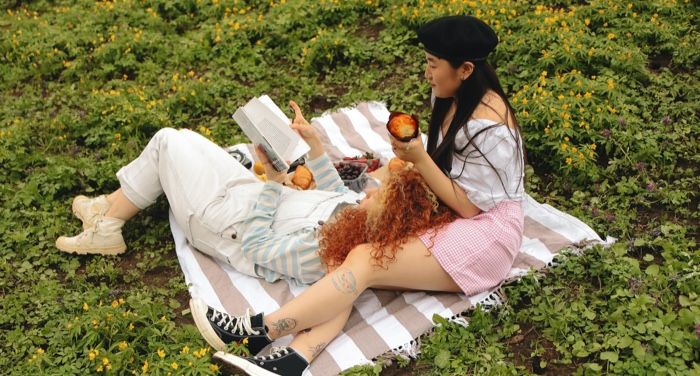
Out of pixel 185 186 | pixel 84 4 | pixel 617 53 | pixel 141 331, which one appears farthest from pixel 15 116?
pixel 617 53

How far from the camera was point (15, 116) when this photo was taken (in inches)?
231

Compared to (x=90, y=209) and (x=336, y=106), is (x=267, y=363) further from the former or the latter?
(x=336, y=106)

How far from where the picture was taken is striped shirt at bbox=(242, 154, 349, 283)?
3.62m

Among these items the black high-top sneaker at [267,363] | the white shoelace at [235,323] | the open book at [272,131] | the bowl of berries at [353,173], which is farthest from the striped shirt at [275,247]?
the bowl of berries at [353,173]

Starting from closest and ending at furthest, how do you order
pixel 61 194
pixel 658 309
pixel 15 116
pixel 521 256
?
pixel 658 309, pixel 521 256, pixel 61 194, pixel 15 116

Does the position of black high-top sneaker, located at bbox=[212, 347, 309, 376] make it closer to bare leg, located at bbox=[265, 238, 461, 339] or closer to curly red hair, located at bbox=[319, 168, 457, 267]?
bare leg, located at bbox=[265, 238, 461, 339]

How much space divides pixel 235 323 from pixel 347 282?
0.62 metres

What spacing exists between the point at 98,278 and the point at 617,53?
13.9 feet

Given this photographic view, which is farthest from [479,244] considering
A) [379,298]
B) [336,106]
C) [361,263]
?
[336,106]

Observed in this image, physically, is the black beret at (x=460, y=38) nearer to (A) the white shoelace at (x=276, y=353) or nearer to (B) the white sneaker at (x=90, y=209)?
(A) the white shoelace at (x=276, y=353)

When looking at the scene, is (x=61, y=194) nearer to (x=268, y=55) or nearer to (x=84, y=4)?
(x=268, y=55)

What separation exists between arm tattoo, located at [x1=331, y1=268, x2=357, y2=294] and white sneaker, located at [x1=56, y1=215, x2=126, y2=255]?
172cm

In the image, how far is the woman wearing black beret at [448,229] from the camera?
3.24m

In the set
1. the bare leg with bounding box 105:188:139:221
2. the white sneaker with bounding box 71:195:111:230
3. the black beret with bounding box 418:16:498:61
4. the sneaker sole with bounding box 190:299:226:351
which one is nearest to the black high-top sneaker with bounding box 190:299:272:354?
the sneaker sole with bounding box 190:299:226:351
